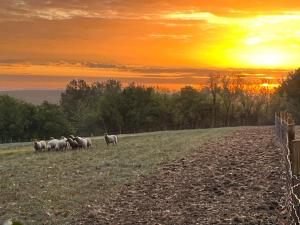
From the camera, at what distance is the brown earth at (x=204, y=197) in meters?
11.2

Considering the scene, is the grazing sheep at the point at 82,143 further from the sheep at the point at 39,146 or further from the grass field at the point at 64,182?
the grass field at the point at 64,182

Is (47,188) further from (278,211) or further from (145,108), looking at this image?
(145,108)

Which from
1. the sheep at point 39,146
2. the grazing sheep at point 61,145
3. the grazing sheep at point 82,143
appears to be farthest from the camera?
the sheep at point 39,146

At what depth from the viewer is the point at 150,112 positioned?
9744cm

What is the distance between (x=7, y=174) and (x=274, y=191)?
38.3ft

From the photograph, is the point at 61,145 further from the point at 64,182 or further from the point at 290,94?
the point at 290,94

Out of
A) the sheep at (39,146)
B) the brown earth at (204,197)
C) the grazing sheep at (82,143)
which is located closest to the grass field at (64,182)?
the brown earth at (204,197)

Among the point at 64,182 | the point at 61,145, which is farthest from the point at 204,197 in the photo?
the point at 61,145

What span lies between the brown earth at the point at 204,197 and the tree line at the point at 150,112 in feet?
243

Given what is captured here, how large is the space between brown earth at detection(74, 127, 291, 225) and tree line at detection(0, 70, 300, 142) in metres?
73.9

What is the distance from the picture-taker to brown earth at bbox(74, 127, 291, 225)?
11250 millimetres

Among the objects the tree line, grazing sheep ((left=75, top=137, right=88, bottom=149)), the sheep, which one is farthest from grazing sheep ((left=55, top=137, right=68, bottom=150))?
the tree line

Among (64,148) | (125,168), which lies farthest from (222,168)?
(64,148)

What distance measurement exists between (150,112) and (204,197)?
3305 inches
